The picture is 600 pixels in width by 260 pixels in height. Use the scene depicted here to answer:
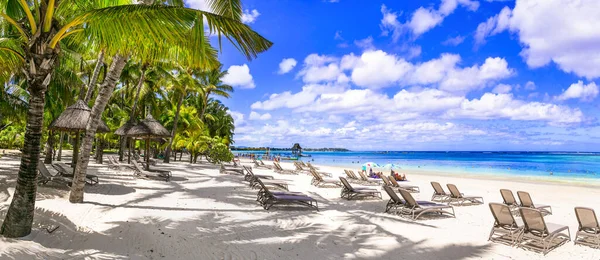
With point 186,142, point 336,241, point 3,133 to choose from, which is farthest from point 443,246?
point 3,133

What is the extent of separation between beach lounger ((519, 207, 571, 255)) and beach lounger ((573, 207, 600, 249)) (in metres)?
0.52

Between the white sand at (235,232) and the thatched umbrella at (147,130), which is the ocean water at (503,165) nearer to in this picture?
the thatched umbrella at (147,130)

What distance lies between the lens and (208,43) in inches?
297

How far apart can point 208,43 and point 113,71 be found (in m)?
2.07

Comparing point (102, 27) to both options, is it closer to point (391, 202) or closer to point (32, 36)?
point (32, 36)

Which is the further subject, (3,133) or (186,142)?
(3,133)

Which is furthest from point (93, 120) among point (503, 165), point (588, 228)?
point (503, 165)

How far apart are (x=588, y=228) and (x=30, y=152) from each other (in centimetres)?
897

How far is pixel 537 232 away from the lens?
5598mm

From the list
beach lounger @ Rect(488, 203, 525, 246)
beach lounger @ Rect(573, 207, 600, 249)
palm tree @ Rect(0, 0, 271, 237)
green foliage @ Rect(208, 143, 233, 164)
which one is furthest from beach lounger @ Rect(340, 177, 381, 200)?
green foliage @ Rect(208, 143, 233, 164)

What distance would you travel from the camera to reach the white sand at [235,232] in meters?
4.74

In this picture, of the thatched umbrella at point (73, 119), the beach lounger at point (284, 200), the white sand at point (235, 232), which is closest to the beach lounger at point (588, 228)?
the white sand at point (235, 232)

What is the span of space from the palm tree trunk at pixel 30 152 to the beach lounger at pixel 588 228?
337 inches

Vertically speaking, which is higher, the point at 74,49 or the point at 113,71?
the point at 74,49
